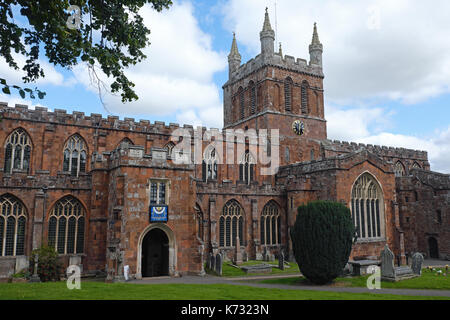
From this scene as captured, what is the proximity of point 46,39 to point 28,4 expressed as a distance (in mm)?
2300

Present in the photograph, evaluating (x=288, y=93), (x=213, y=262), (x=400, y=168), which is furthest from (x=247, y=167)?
(x=400, y=168)

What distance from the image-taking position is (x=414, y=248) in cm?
3809

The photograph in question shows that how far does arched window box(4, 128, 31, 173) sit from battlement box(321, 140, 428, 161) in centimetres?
3009

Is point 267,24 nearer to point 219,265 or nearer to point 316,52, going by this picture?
point 316,52

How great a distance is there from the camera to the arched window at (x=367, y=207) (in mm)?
32562

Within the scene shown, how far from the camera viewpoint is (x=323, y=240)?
20.7 m

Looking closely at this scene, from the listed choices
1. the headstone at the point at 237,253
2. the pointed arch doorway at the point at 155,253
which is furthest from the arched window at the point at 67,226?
the headstone at the point at 237,253

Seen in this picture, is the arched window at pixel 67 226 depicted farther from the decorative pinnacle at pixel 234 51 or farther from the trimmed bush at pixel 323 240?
the decorative pinnacle at pixel 234 51

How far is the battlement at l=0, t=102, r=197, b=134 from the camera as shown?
29953 mm

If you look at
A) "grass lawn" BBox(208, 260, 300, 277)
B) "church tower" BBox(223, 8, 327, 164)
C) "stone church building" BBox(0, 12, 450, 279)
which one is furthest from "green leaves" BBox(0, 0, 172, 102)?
"church tower" BBox(223, 8, 327, 164)

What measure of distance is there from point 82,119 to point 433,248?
3523 cm

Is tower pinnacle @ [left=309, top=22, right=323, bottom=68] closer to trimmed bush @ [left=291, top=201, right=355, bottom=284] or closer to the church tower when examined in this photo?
the church tower

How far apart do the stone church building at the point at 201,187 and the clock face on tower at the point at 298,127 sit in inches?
4.9

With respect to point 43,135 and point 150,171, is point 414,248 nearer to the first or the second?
point 150,171
